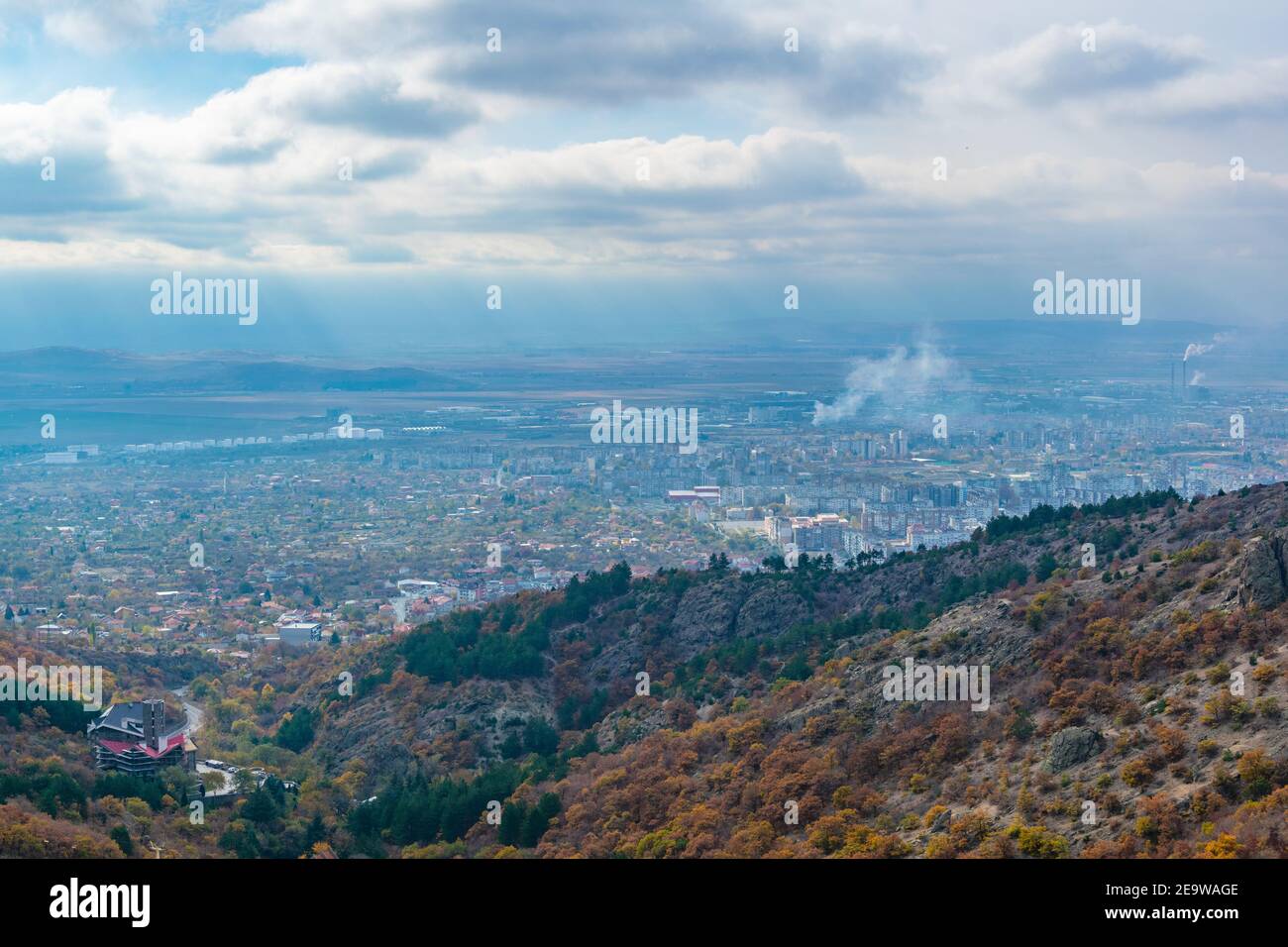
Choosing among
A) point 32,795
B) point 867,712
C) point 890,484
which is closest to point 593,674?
point 867,712

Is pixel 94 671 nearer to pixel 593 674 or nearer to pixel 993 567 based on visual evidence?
pixel 593 674

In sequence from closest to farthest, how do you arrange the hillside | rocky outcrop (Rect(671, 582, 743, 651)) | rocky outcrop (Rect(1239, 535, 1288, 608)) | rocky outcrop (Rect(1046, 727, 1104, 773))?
1. the hillside
2. rocky outcrop (Rect(1046, 727, 1104, 773))
3. rocky outcrop (Rect(1239, 535, 1288, 608))
4. rocky outcrop (Rect(671, 582, 743, 651))

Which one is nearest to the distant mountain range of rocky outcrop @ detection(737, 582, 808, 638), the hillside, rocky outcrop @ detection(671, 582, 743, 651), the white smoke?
the white smoke

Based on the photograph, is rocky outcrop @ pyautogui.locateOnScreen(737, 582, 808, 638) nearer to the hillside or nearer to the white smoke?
the hillside

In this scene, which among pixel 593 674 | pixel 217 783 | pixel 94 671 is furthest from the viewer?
pixel 94 671

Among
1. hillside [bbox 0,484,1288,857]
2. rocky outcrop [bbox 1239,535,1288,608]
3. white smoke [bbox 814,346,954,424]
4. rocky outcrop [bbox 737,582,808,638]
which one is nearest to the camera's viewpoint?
hillside [bbox 0,484,1288,857]
